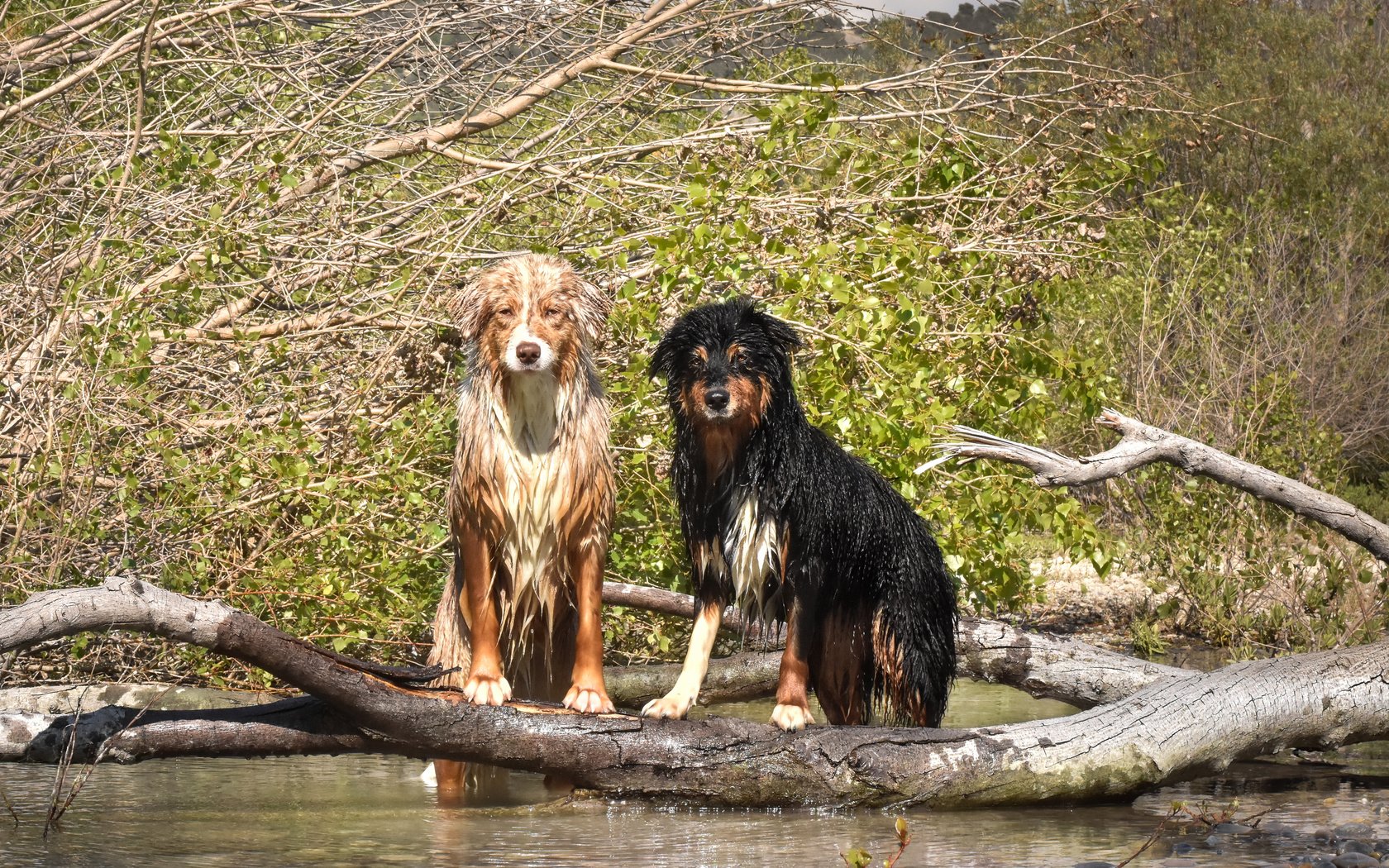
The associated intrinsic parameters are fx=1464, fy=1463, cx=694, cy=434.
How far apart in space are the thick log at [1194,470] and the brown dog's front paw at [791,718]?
2.01 metres

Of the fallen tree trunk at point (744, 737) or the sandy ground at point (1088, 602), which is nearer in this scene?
the fallen tree trunk at point (744, 737)

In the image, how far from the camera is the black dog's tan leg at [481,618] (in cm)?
562

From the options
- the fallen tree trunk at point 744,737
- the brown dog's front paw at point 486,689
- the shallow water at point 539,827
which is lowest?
the shallow water at point 539,827

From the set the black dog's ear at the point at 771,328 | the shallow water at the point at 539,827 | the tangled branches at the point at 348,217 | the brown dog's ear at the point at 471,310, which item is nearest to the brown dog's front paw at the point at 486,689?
the shallow water at the point at 539,827

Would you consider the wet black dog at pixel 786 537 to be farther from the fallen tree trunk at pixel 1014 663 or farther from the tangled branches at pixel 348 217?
the tangled branches at pixel 348 217

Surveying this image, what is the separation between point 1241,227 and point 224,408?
554 inches

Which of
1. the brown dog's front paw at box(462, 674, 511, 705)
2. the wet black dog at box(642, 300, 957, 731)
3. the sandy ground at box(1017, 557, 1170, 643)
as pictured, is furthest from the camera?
the sandy ground at box(1017, 557, 1170, 643)

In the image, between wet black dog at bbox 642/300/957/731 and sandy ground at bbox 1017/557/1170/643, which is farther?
sandy ground at bbox 1017/557/1170/643

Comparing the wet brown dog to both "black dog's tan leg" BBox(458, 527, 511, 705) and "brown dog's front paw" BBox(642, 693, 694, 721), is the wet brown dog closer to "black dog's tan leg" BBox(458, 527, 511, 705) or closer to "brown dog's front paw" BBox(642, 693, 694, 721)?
"black dog's tan leg" BBox(458, 527, 511, 705)

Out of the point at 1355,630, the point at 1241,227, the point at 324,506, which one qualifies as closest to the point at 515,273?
the point at 324,506

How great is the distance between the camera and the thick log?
7109mm

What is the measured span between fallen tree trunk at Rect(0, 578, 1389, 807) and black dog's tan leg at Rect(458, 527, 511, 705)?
143 mm

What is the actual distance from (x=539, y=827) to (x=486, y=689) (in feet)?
1.85

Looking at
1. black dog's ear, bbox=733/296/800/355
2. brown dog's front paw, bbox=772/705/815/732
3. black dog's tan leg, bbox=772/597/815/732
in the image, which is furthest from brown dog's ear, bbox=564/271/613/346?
brown dog's front paw, bbox=772/705/815/732
